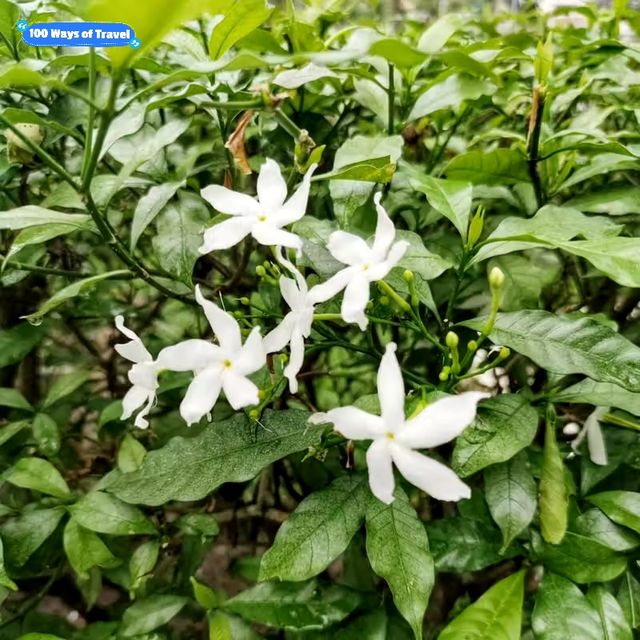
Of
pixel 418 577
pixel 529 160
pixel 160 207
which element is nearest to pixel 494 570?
pixel 418 577

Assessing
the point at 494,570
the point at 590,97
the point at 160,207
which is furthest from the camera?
the point at 590,97

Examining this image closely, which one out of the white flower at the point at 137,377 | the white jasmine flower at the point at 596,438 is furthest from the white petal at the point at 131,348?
the white jasmine flower at the point at 596,438

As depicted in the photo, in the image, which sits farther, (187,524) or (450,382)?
(187,524)

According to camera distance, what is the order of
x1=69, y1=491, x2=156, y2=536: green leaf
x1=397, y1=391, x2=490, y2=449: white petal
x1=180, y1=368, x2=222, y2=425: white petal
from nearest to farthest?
x1=397, y1=391, x2=490, y2=449: white petal → x1=180, y1=368, x2=222, y2=425: white petal → x1=69, y1=491, x2=156, y2=536: green leaf

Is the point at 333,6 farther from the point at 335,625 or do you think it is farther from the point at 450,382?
the point at 335,625

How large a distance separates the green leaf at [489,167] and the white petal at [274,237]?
0.31 metres

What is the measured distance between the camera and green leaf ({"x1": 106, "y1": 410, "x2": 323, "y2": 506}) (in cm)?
68

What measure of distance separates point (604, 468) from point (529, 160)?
0.41 m

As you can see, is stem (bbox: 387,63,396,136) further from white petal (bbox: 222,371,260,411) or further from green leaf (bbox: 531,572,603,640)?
green leaf (bbox: 531,572,603,640)

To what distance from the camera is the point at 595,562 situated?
70 centimetres

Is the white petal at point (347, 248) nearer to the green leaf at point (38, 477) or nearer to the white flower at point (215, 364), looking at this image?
the white flower at point (215, 364)

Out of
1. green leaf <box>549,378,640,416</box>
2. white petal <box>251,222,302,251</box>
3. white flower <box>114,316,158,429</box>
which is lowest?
green leaf <box>549,378,640,416</box>

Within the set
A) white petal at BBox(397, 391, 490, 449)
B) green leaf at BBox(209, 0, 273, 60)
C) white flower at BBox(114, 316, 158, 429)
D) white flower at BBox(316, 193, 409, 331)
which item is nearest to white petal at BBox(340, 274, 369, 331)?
white flower at BBox(316, 193, 409, 331)

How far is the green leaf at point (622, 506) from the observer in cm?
70
